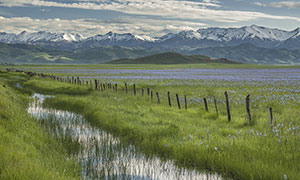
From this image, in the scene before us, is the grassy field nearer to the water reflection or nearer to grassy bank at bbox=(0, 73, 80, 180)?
the water reflection

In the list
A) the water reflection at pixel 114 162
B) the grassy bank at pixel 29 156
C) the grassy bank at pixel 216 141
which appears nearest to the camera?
the grassy bank at pixel 29 156

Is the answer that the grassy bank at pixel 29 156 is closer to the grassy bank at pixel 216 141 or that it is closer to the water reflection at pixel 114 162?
the water reflection at pixel 114 162

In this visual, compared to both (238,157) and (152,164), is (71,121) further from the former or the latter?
(238,157)

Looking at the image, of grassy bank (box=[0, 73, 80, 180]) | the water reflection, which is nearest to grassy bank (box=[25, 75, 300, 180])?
the water reflection

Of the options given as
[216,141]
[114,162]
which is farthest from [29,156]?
[216,141]

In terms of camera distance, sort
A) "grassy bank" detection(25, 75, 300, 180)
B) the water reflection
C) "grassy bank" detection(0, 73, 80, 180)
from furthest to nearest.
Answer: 1. the water reflection
2. "grassy bank" detection(25, 75, 300, 180)
3. "grassy bank" detection(0, 73, 80, 180)

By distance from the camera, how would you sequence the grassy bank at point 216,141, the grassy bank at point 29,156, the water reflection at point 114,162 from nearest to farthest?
the grassy bank at point 29,156 < the grassy bank at point 216,141 < the water reflection at point 114,162

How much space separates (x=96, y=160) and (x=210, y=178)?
12.7 ft

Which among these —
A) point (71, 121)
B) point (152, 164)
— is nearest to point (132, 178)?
point (152, 164)

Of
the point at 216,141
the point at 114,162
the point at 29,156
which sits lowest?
the point at 114,162

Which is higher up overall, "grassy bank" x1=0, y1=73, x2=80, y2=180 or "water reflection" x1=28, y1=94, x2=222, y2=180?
"grassy bank" x1=0, y1=73, x2=80, y2=180

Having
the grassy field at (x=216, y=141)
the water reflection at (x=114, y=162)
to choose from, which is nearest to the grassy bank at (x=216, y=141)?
the grassy field at (x=216, y=141)

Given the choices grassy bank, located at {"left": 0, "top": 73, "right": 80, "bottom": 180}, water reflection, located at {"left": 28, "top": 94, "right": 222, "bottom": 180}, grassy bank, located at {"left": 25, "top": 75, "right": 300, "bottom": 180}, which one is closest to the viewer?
grassy bank, located at {"left": 0, "top": 73, "right": 80, "bottom": 180}

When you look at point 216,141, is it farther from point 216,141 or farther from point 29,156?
point 29,156
